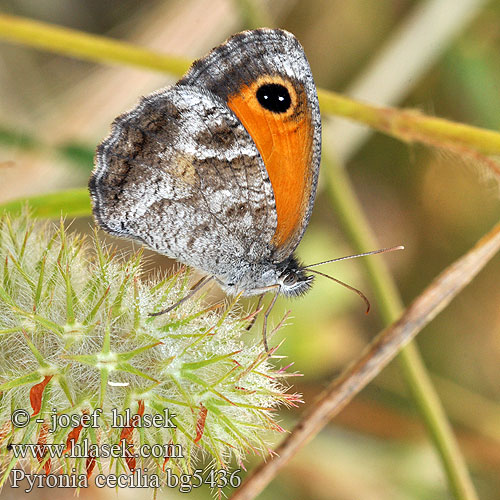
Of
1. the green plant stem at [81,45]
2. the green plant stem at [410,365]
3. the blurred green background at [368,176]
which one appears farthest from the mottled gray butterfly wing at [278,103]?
the blurred green background at [368,176]

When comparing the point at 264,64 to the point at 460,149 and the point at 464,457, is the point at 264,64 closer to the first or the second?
the point at 460,149

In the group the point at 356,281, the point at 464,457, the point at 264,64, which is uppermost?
the point at 356,281

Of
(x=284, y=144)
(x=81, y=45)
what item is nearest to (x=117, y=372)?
(x=284, y=144)

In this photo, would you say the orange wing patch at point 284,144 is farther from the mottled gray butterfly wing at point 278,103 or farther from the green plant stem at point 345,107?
the green plant stem at point 345,107

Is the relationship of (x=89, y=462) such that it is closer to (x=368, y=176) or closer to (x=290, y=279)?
(x=290, y=279)

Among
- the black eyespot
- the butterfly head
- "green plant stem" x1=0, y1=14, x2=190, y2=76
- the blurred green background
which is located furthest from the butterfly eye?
the blurred green background

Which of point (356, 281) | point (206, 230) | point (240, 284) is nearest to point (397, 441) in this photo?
point (356, 281)
